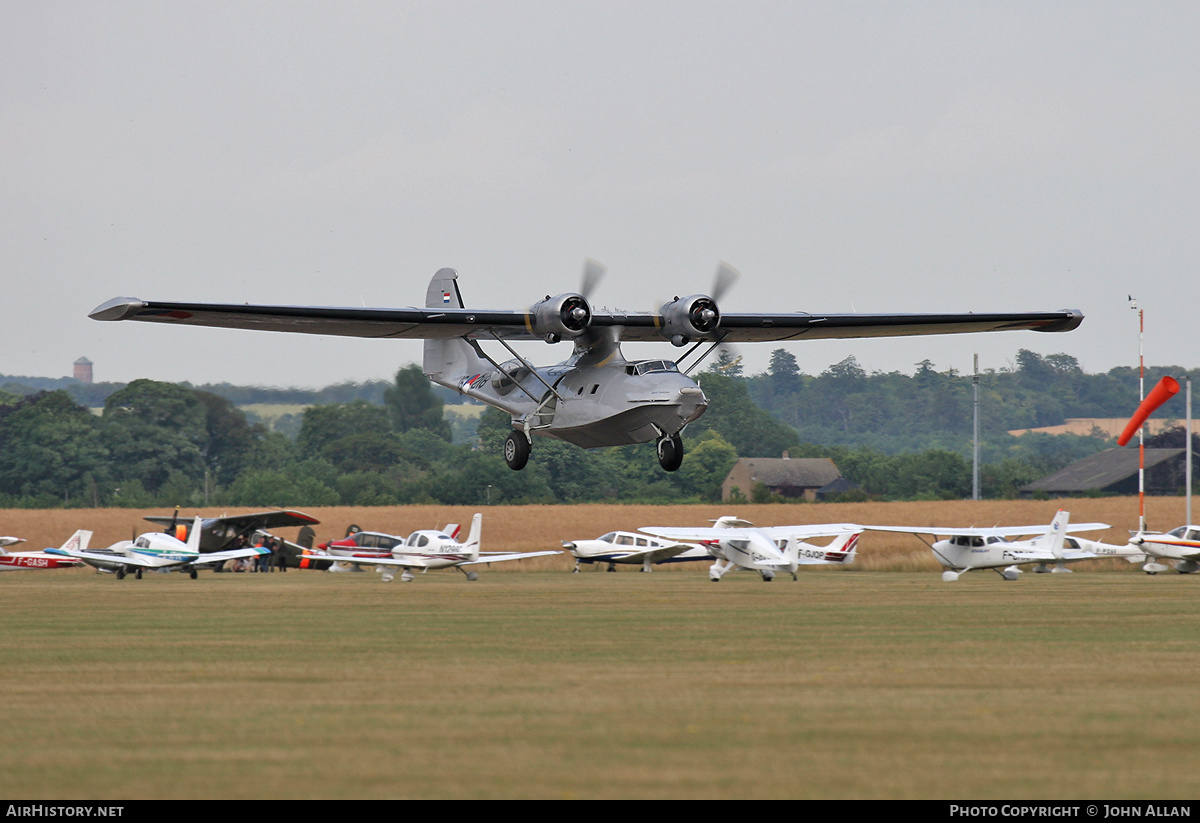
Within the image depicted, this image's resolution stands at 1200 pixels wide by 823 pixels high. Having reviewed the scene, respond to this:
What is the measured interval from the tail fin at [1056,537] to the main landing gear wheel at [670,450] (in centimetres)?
3036

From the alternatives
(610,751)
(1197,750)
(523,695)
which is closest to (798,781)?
(610,751)

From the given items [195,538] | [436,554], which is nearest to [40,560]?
[195,538]

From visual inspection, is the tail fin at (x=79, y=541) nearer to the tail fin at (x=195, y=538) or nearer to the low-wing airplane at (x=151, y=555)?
the low-wing airplane at (x=151, y=555)

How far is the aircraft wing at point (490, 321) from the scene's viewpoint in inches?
1387

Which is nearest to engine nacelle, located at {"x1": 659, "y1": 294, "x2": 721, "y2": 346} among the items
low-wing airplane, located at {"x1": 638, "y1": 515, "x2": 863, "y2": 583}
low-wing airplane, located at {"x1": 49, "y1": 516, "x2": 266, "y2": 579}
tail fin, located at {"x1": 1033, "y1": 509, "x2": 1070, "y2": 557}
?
low-wing airplane, located at {"x1": 638, "y1": 515, "x2": 863, "y2": 583}

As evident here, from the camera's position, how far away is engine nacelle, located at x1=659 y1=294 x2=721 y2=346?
37.0m

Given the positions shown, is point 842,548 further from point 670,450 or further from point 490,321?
point 490,321

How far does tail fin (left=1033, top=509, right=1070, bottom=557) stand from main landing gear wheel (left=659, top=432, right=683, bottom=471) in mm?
30356

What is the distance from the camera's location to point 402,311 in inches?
1454

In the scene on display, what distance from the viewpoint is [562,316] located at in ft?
119

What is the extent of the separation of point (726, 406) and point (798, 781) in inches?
3837

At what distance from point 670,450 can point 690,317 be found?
3383mm

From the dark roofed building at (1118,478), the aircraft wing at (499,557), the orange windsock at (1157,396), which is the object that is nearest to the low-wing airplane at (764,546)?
the aircraft wing at (499,557)
